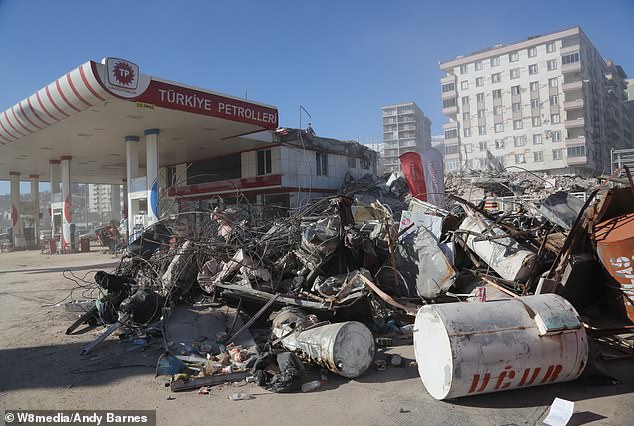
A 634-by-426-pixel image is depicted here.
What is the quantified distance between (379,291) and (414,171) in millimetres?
7265

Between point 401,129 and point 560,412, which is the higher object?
point 401,129

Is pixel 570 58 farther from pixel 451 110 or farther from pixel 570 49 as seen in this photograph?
pixel 451 110

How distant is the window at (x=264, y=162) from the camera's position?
1998cm

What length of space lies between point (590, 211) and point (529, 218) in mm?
1708

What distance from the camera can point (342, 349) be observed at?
3939mm

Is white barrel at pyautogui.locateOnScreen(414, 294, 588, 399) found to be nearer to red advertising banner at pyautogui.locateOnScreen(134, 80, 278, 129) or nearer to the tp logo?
the tp logo

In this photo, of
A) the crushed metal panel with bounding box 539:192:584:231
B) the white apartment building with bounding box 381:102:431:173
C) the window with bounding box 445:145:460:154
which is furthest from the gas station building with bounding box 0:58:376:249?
the white apartment building with bounding box 381:102:431:173

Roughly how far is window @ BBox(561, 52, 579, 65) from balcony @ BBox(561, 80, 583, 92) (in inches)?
107

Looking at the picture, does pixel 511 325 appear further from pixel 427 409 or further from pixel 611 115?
pixel 611 115

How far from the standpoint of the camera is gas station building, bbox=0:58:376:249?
485 inches

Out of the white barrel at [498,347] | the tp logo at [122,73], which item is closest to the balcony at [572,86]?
the tp logo at [122,73]

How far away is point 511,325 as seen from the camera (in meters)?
3.46

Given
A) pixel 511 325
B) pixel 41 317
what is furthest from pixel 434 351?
pixel 41 317

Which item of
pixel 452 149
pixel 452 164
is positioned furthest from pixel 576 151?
pixel 452 149
